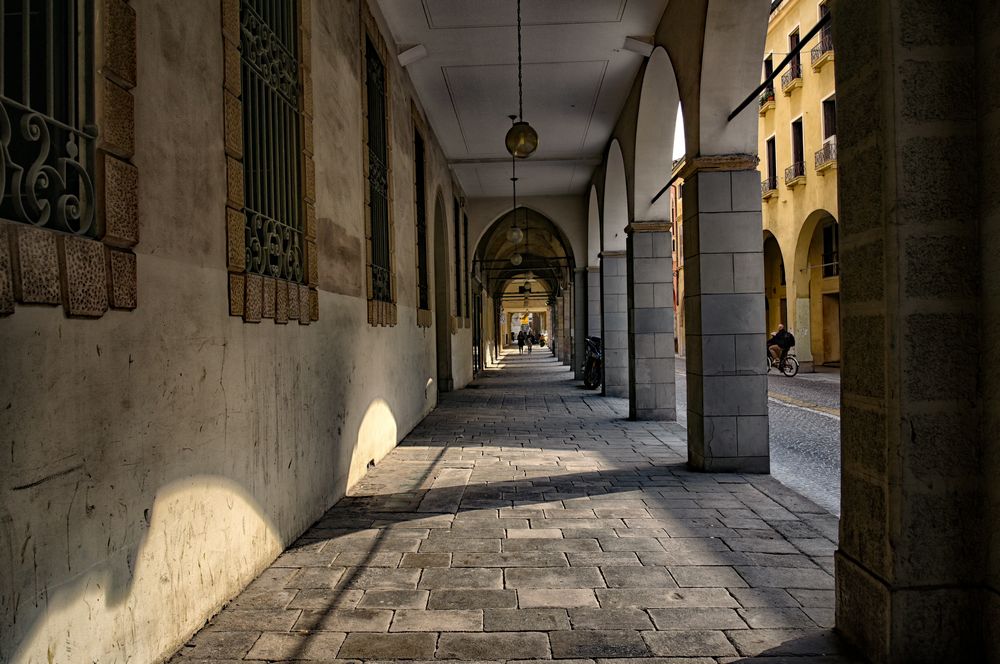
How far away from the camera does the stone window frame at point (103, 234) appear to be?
183 centimetres

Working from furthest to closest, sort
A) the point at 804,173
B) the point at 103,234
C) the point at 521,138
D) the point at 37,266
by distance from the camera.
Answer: the point at 804,173, the point at 521,138, the point at 103,234, the point at 37,266

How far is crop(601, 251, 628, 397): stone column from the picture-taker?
1181 cm

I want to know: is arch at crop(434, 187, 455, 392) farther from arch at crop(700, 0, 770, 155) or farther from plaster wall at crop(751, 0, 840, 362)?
plaster wall at crop(751, 0, 840, 362)

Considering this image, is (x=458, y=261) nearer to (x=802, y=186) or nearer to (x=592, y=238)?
(x=592, y=238)

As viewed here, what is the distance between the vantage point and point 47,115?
6.61 feet

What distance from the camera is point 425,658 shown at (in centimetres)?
250

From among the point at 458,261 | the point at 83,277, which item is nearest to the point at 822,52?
the point at 458,261

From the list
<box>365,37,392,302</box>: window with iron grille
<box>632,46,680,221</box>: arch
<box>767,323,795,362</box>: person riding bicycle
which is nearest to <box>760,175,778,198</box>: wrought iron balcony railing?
<box>767,323,795,362</box>: person riding bicycle

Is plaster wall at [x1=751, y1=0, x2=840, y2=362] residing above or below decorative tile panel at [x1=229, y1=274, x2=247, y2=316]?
above

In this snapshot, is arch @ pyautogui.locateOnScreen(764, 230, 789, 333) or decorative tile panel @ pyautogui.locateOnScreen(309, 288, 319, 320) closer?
decorative tile panel @ pyautogui.locateOnScreen(309, 288, 319, 320)

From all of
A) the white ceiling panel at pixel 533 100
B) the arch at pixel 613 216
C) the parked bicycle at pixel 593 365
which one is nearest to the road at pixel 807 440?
the parked bicycle at pixel 593 365

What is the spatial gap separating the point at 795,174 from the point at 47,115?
64.4ft

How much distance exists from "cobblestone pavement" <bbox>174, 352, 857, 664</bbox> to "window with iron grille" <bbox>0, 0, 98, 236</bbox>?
5.47 ft

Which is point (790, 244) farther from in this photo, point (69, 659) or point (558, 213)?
point (69, 659)
